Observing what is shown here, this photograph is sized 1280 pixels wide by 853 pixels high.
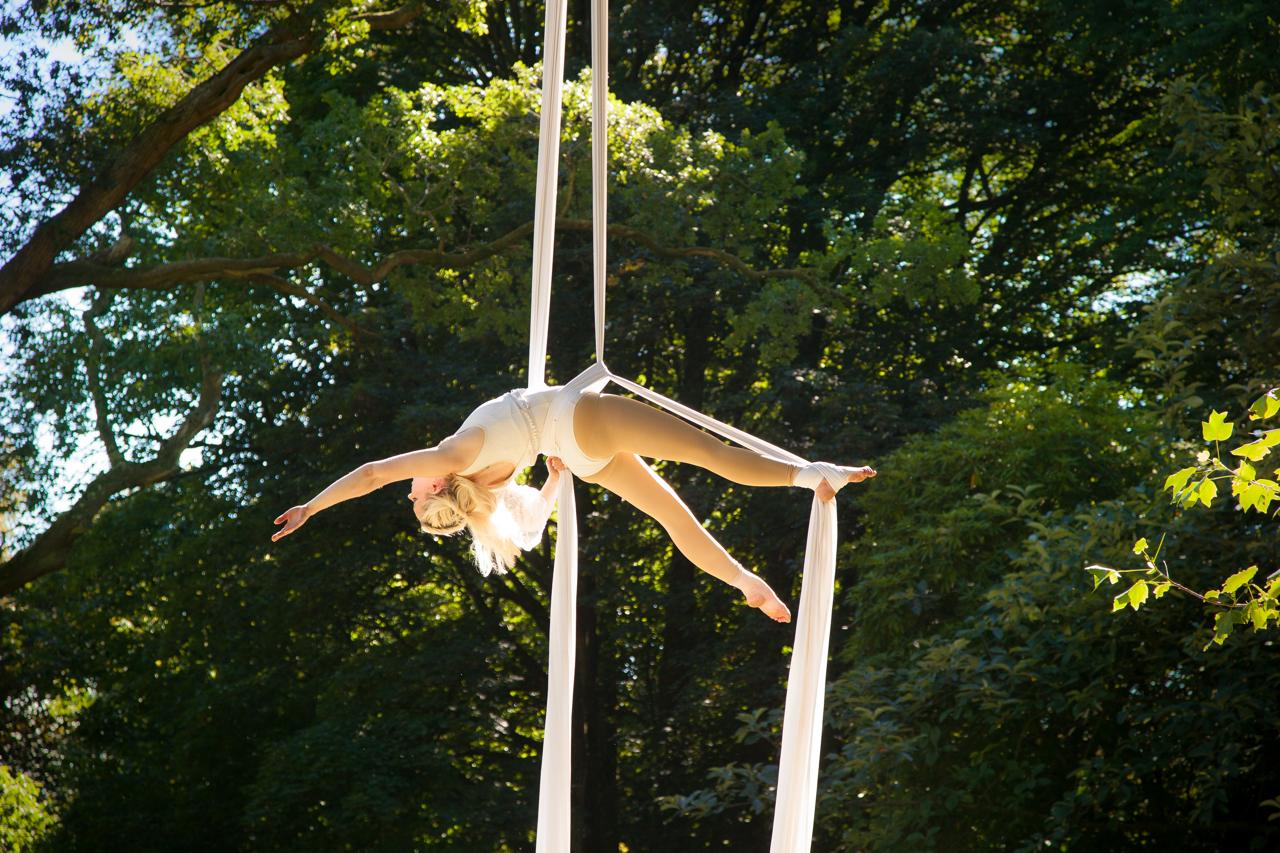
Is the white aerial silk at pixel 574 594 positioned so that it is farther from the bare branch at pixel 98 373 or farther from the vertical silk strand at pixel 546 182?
the bare branch at pixel 98 373

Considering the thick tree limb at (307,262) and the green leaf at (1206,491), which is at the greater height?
the thick tree limb at (307,262)

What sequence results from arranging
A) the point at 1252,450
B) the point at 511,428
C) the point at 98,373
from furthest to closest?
1. the point at 98,373
2. the point at 511,428
3. the point at 1252,450

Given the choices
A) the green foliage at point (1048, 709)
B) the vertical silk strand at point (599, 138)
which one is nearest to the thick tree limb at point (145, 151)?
the vertical silk strand at point (599, 138)

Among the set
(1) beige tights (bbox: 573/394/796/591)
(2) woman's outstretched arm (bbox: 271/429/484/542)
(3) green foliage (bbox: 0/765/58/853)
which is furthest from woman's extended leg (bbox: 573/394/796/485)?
(3) green foliage (bbox: 0/765/58/853)

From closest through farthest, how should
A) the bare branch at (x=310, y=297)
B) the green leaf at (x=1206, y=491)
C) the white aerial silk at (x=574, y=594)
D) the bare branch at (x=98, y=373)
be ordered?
the green leaf at (x=1206, y=491)
the white aerial silk at (x=574, y=594)
the bare branch at (x=310, y=297)
the bare branch at (x=98, y=373)

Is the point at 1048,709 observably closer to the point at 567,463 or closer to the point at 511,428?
the point at 567,463

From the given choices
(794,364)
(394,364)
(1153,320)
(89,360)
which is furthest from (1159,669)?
(89,360)

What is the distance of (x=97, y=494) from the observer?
27.5 ft

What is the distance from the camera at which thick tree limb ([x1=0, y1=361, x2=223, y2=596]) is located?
8289 mm

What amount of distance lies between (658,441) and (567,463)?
277 mm

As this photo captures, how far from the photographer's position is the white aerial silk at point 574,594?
3088 mm

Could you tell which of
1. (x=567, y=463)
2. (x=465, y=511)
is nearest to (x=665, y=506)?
(x=567, y=463)

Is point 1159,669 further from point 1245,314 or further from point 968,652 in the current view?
point 1245,314

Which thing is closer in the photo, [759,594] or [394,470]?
[394,470]
